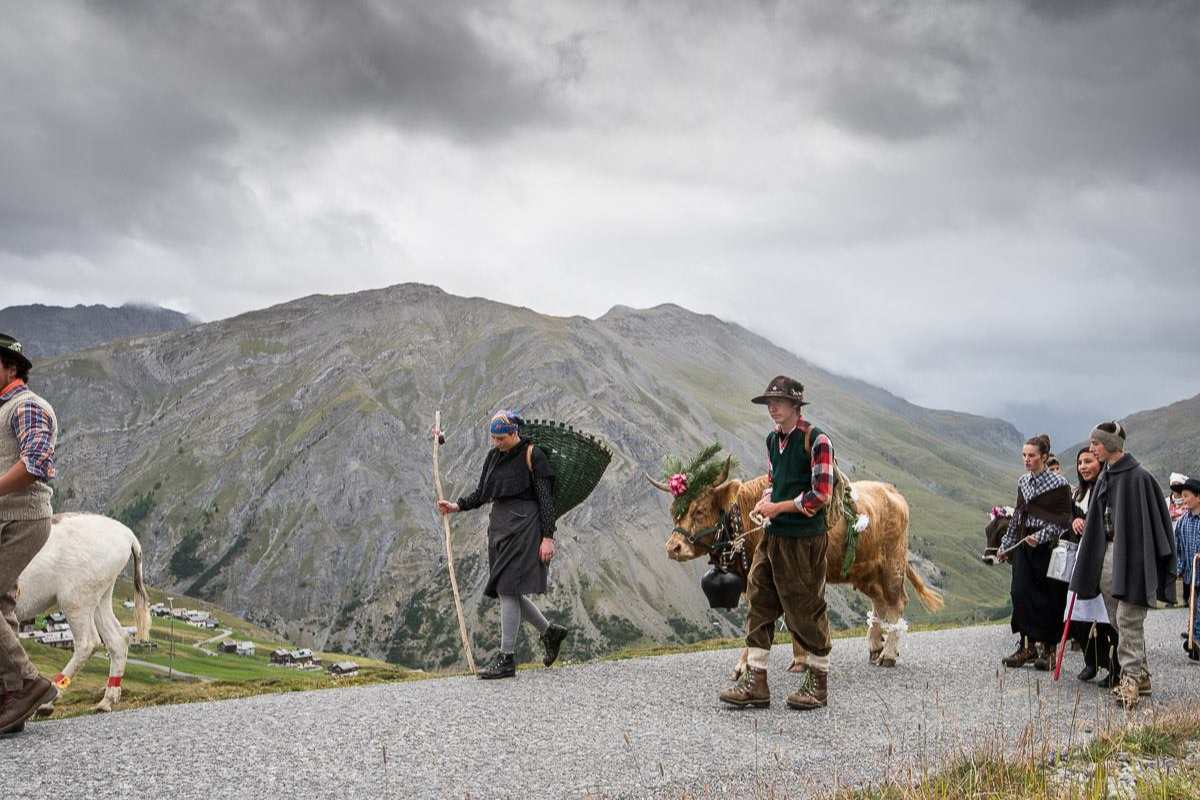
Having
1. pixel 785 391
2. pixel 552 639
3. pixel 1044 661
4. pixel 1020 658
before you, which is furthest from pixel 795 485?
pixel 1044 661

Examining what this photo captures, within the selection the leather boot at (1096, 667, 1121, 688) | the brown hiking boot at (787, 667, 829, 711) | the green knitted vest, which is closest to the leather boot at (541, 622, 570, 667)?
the brown hiking boot at (787, 667, 829, 711)

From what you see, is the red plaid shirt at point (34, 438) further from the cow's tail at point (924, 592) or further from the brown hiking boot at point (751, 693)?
the cow's tail at point (924, 592)

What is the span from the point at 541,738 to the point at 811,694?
9.48 feet

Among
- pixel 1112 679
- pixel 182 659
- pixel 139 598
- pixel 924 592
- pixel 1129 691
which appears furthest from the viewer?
pixel 182 659

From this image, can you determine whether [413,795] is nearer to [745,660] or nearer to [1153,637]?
[745,660]

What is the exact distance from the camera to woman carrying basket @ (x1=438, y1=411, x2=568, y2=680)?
10.4m

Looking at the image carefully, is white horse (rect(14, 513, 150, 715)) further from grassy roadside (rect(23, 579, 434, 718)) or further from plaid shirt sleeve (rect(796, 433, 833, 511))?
grassy roadside (rect(23, 579, 434, 718))

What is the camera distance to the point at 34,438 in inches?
278

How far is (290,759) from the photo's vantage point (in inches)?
269

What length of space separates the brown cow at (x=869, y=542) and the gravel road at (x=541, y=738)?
1064 millimetres

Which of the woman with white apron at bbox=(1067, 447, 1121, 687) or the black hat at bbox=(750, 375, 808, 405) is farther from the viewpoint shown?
the woman with white apron at bbox=(1067, 447, 1121, 687)

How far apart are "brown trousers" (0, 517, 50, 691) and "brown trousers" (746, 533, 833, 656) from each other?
21.3 ft

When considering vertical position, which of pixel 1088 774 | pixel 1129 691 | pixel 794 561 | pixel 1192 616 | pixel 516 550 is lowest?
pixel 1088 774

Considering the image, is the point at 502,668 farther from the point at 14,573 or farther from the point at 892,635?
the point at 892,635
